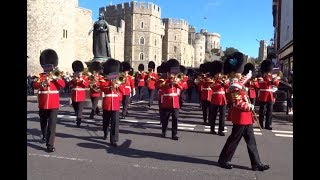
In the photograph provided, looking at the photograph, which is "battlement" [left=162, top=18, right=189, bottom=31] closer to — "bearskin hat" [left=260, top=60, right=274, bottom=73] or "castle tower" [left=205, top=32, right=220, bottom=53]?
"castle tower" [left=205, top=32, right=220, bottom=53]

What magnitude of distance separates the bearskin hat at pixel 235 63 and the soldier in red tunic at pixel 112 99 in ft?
7.74

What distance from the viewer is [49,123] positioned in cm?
702

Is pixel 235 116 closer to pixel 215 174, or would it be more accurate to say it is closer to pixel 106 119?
pixel 215 174

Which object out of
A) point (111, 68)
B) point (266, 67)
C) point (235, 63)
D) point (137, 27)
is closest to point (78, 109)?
point (111, 68)

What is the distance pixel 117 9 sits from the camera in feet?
208

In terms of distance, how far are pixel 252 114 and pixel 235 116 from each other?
261 mm

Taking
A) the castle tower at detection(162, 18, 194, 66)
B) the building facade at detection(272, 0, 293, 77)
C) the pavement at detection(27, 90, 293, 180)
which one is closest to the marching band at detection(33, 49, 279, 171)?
the pavement at detection(27, 90, 293, 180)

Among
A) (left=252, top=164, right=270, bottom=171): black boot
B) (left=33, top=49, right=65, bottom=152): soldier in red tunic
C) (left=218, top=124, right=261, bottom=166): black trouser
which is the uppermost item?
(left=33, top=49, right=65, bottom=152): soldier in red tunic

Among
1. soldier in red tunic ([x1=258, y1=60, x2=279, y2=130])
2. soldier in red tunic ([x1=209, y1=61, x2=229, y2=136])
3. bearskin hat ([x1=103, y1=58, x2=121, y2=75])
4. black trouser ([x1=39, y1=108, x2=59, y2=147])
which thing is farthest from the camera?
soldier in red tunic ([x1=258, y1=60, x2=279, y2=130])

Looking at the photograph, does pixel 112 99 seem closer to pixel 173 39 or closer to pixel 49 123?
pixel 49 123

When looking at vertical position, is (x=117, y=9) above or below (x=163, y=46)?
above

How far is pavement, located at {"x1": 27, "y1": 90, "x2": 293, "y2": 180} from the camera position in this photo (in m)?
5.58

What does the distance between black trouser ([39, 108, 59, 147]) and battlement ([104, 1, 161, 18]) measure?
183ft
